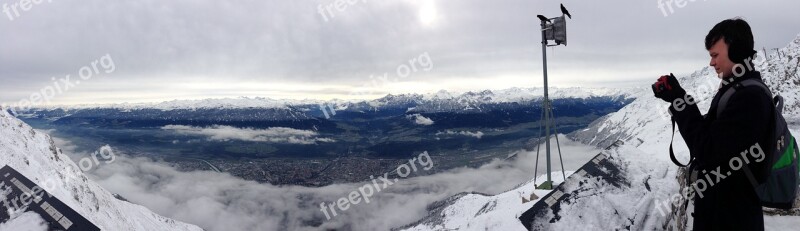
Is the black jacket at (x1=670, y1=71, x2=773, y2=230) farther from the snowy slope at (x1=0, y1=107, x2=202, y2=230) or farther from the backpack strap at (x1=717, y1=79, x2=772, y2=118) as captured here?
the snowy slope at (x1=0, y1=107, x2=202, y2=230)

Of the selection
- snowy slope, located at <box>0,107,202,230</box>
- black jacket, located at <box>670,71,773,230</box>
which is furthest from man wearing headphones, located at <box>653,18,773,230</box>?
snowy slope, located at <box>0,107,202,230</box>

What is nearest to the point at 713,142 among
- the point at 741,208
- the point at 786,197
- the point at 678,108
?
the point at 678,108

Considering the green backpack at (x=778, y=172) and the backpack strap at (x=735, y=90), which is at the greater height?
the backpack strap at (x=735, y=90)

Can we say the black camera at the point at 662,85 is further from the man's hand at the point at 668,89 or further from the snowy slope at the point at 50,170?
the snowy slope at the point at 50,170

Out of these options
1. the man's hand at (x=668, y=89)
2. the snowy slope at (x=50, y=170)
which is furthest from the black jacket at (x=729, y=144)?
the snowy slope at (x=50, y=170)

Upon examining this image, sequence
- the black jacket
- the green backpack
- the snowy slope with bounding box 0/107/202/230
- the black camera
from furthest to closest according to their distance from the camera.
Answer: the snowy slope with bounding box 0/107/202/230 < the black camera < the green backpack < the black jacket

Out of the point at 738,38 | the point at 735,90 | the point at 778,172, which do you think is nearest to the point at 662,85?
the point at 735,90
